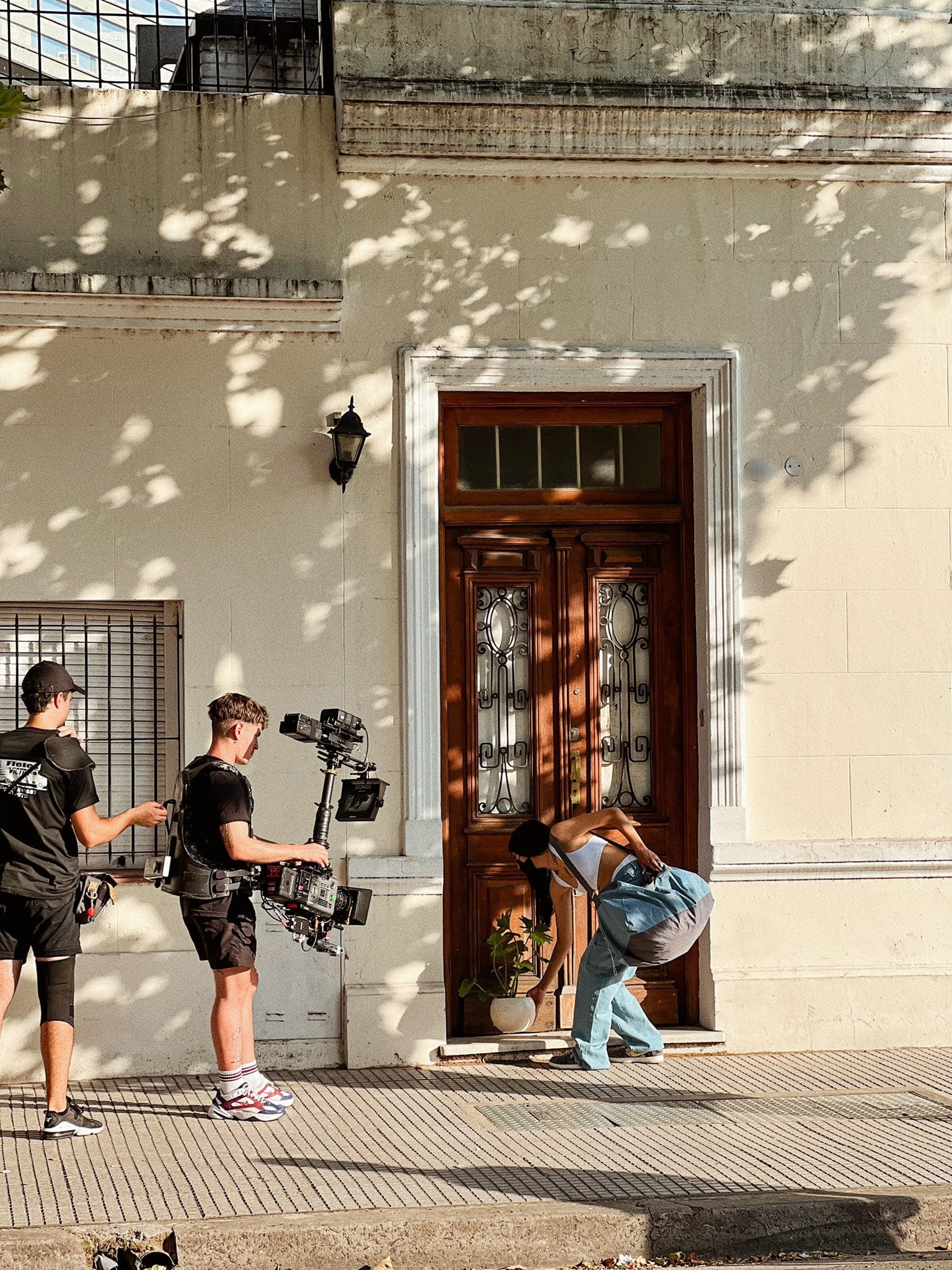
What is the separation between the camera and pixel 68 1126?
20.0ft

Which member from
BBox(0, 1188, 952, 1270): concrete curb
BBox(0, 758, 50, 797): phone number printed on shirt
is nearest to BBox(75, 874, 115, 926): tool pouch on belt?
BBox(0, 758, 50, 797): phone number printed on shirt

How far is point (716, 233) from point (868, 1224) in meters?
5.07

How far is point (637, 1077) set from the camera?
23.6 ft

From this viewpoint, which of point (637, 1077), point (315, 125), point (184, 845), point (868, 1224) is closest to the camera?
point (868, 1224)

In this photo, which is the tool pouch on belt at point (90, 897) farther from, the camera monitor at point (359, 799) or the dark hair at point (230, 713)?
the camera monitor at point (359, 799)

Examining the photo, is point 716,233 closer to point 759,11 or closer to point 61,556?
point 759,11

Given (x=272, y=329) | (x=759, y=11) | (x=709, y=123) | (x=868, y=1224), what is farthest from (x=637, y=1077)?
(x=759, y=11)

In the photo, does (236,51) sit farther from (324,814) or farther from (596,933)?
(596,933)

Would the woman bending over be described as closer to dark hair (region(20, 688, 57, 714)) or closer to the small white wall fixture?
the small white wall fixture

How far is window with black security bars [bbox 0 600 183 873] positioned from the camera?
7555 mm

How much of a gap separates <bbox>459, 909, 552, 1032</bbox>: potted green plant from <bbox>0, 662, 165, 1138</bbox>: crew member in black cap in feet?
7.38

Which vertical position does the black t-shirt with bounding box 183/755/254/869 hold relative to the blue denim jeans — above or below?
above

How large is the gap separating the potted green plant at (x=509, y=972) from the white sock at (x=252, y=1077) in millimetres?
1535

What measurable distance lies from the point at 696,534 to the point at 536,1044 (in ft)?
9.25
